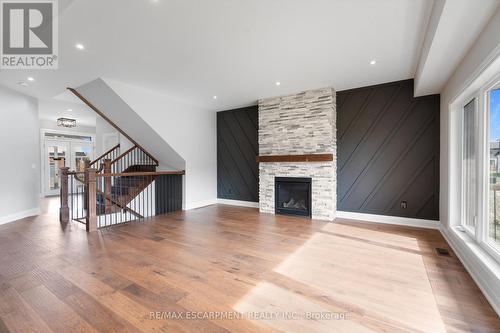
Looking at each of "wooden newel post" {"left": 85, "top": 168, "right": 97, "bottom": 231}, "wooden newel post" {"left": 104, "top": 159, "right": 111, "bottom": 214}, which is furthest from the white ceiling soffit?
"wooden newel post" {"left": 104, "top": 159, "right": 111, "bottom": 214}

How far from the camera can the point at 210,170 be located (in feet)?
21.9

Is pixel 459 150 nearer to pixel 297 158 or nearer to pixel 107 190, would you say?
pixel 297 158

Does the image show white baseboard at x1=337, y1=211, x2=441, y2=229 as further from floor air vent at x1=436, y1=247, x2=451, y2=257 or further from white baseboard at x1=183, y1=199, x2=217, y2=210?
white baseboard at x1=183, y1=199, x2=217, y2=210

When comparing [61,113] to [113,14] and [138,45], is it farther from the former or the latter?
[113,14]

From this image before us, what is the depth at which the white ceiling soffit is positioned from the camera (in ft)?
5.97

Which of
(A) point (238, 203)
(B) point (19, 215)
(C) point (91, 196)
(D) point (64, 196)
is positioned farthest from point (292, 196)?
(B) point (19, 215)

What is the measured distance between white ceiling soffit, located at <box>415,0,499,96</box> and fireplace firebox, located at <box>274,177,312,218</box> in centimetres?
287

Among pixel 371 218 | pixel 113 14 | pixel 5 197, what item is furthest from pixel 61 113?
pixel 371 218

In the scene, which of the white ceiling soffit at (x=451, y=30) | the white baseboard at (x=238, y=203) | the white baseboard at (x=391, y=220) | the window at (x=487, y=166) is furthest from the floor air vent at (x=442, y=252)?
the white baseboard at (x=238, y=203)

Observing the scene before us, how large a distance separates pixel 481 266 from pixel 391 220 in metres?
2.32

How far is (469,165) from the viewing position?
303cm

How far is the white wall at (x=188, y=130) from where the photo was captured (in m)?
4.76

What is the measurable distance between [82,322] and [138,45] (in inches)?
121

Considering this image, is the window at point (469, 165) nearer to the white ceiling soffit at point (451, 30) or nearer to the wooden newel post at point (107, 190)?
the white ceiling soffit at point (451, 30)
